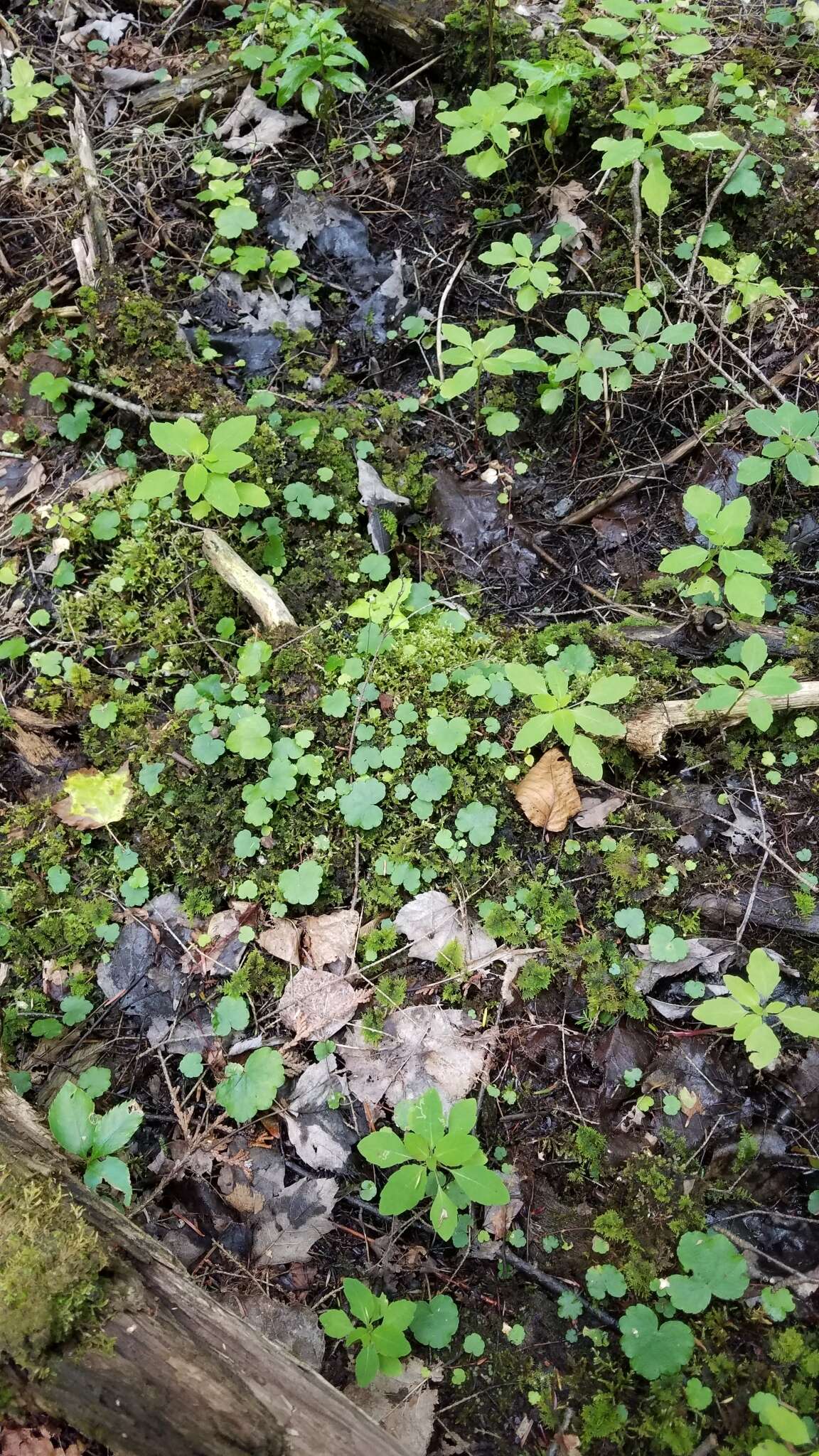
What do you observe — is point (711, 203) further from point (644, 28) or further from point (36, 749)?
point (36, 749)

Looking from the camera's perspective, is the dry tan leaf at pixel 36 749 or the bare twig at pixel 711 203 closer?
the dry tan leaf at pixel 36 749

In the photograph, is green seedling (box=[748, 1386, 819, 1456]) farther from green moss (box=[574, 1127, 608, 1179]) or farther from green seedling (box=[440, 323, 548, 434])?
green seedling (box=[440, 323, 548, 434])

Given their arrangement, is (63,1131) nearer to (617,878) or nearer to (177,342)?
(617,878)

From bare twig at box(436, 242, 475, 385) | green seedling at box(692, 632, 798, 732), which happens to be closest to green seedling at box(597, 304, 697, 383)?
bare twig at box(436, 242, 475, 385)

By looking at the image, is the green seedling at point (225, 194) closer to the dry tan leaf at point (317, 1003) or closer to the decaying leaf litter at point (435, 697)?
the decaying leaf litter at point (435, 697)

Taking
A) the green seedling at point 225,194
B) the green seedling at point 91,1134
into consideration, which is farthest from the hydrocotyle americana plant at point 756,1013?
the green seedling at point 225,194
